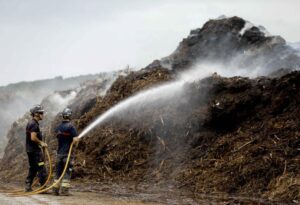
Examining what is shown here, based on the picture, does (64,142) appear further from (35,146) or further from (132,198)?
(132,198)

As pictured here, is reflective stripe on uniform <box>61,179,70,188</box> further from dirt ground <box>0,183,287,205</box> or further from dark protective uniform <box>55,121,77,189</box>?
dark protective uniform <box>55,121,77,189</box>

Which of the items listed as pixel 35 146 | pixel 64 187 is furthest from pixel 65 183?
pixel 35 146

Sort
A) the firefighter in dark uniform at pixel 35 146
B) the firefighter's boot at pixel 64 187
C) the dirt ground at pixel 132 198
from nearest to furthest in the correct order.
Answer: the dirt ground at pixel 132 198 < the firefighter's boot at pixel 64 187 < the firefighter in dark uniform at pixel 35 146

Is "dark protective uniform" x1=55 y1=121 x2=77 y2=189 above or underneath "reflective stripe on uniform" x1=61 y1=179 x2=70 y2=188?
above

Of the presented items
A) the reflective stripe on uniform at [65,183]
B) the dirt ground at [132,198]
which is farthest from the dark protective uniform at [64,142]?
the dirt ground at [132,198]

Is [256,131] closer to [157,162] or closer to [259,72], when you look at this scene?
[157,162]

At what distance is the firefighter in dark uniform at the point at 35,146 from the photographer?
40.9ft

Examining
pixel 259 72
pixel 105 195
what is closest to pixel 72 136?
pixel 105 195

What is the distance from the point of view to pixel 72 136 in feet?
41.1

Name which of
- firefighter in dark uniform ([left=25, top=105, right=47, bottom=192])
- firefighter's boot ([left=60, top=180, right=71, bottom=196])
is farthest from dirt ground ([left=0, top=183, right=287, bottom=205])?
firefighter in dark uniform ([left=25, top=105, right=47, bottom=192])

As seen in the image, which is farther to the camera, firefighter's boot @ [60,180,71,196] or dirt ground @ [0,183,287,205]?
firefighter's boot @ [60,180,71,196]

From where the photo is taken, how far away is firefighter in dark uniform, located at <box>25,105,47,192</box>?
12.5 meters

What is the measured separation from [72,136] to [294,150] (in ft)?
17.0

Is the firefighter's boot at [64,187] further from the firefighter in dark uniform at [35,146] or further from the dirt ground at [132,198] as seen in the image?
the firefighter in dark uniform at [35,146]
